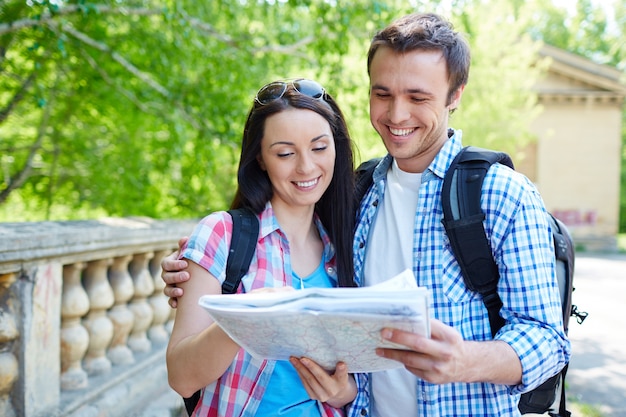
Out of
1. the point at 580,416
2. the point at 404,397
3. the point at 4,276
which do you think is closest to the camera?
the point at 404,397

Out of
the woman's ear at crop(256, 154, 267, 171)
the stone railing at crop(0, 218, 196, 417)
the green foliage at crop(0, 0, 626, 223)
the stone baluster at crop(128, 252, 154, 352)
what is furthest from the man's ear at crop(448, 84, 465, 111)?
the green foliage at crop(0, 0, 626, 223)

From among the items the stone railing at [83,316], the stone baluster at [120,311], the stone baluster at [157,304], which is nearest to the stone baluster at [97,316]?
the stone railing at [83,316]

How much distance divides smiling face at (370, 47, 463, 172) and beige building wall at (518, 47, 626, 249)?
24.3 m

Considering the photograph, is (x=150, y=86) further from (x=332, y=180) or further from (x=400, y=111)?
(x=400, y=111)

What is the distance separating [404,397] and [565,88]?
25703mm

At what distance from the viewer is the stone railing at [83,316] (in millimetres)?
2768

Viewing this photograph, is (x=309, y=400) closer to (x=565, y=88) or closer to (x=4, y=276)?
(x=4, y=276)

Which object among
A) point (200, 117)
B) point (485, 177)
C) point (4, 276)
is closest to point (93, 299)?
point (4, 276)

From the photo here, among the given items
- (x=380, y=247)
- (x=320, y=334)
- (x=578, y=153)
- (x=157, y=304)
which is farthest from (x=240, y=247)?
(x=578, y=153)

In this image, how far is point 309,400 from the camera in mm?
2068

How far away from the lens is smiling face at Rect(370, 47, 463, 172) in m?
2.10

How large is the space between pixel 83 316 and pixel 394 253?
2111mm

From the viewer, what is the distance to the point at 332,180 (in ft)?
7.97

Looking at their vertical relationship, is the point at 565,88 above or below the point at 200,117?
above
